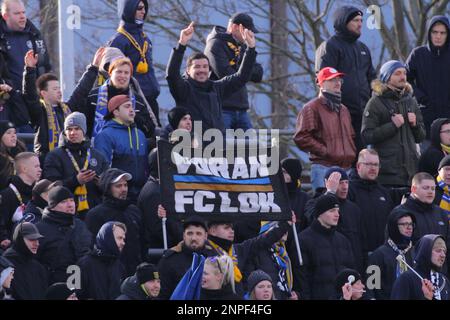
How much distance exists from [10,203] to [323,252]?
3044mm

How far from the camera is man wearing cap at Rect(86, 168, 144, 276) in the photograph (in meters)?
19.5

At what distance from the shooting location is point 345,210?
20.8 meters

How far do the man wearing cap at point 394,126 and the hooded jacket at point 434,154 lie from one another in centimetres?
9

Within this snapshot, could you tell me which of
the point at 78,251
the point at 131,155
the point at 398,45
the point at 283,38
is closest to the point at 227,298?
the point at 78,251

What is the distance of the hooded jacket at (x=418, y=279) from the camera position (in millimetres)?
19328

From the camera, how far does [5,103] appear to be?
67.3 feet

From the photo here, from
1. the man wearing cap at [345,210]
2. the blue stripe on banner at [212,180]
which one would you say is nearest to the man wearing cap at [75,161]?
the blue stripe on banner at [212,180]

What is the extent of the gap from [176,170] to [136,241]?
0.80 meters

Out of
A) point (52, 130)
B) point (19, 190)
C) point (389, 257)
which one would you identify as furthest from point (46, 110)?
point (389, 257)

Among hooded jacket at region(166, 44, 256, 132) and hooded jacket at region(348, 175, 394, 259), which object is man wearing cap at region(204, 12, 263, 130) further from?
hooded jacket at region(348, 175, 394, 259)

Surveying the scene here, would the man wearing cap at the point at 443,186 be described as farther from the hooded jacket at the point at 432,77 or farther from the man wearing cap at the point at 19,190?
the man wearing cap at the point at 19,190

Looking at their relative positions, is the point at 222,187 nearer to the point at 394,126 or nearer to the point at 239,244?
the point at 239,244
